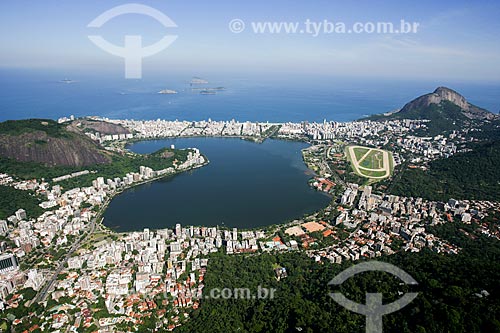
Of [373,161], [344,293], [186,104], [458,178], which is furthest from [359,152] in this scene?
[186,104]

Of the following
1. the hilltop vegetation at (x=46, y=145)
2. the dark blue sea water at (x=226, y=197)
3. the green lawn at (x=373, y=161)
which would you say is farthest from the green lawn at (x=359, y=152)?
the hilltop vegetation at (x=46, y=145)

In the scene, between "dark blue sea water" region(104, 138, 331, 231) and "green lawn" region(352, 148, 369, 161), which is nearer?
"dark blue sea water" region(104, 138, 331, 231)

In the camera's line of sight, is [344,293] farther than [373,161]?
No

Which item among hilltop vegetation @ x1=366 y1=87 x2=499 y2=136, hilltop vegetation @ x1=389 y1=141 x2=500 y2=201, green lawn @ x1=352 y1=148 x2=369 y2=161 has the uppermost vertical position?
hilltop vegetation @ x1=366 y1=87 x2=499 y2=136

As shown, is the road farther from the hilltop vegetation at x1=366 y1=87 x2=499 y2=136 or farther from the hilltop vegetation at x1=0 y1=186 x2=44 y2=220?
the hilltop vegetation at x1=366 y1=87 x2=499 y2=136

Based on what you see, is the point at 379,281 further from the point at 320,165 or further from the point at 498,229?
the point at 320,165

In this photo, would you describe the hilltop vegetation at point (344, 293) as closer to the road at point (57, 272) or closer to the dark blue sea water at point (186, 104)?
the road at point (57, 272)

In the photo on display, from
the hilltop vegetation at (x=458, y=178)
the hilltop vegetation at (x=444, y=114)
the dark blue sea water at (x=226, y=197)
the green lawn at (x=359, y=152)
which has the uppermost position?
the hilltop vegetation at (x=444, y=114)

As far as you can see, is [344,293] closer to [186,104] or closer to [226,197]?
[226,197]

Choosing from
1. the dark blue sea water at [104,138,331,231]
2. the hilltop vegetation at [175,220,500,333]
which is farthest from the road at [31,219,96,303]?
the hilltop vegetation at [175,220,500,333]
